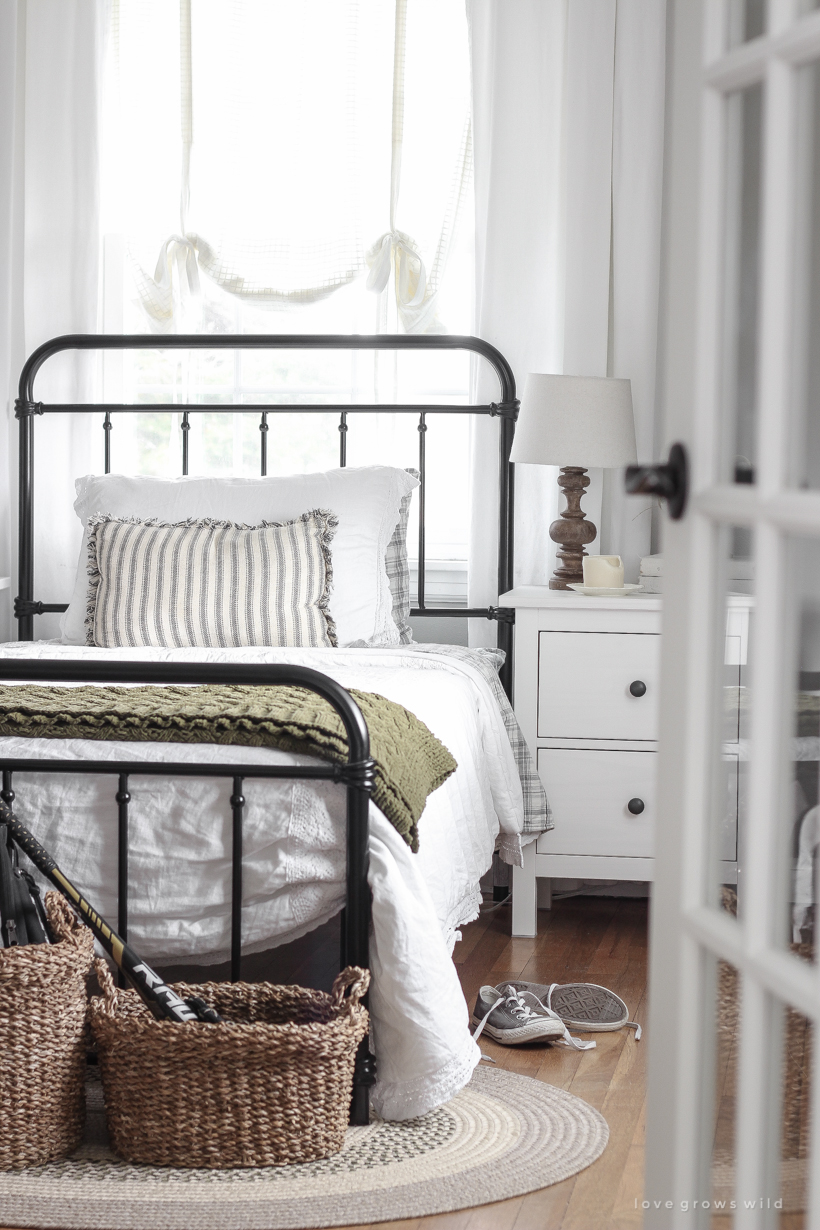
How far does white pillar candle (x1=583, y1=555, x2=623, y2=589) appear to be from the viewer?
9.06ft

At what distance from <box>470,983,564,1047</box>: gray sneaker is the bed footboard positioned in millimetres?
407

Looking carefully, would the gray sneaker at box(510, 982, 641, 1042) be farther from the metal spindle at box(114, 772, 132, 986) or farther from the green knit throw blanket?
the metal spindle at box(114, 772, 132, 986)

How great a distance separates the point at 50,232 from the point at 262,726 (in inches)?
81.3

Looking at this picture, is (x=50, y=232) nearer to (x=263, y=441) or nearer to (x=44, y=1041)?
(x=263, y=441)

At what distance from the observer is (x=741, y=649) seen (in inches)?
37.5

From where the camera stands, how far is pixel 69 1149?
62.5 inches

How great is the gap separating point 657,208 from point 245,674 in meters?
1.98

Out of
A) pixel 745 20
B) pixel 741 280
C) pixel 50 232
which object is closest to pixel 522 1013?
pixel 741 280

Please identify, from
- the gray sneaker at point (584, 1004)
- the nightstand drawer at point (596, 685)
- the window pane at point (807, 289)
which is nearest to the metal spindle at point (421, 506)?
the nightstand drawer at point (596, 685)

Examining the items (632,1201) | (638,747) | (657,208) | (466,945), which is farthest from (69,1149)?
(657,208)

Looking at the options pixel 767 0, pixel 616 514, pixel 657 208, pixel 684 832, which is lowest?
pixel 684 832

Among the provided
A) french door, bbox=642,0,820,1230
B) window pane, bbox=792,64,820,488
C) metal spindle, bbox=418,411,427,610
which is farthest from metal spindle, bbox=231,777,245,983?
metal spindle, bbox=418,411,427,610

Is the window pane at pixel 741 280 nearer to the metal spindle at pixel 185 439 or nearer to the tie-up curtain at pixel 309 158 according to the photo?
the tie-up curtain at pixel 309 158

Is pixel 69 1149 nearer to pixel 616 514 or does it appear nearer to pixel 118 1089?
pixel 118 1089
